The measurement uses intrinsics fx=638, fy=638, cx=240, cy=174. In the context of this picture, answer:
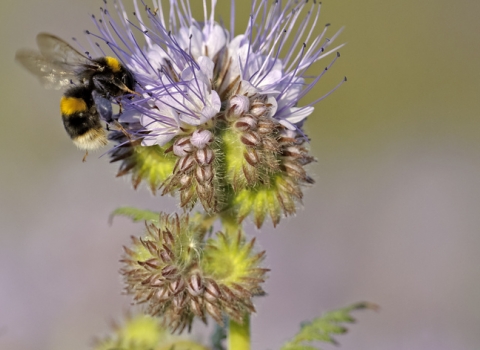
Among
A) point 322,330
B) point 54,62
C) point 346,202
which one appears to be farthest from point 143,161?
point 346,202

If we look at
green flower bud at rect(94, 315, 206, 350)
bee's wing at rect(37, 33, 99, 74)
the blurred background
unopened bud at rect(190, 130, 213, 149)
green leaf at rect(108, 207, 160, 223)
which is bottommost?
green flower bud at rect(94, 315, 206, 350)

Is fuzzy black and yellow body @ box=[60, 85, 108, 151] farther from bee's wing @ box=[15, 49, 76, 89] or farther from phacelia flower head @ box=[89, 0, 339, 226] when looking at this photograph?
phacelia flower head @ box=[89, 0, 339, 226]

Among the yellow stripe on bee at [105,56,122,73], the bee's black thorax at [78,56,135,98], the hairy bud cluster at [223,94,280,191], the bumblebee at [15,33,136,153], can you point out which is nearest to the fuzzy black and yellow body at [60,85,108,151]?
the bumblebee at [15,33,136,153]

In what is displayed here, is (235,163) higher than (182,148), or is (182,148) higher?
(235,163)

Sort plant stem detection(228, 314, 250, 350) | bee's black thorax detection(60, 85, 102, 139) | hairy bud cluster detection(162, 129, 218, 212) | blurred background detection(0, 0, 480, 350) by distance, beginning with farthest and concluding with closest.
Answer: blurred background detection(0, 0, 480, 350) → bee's black thorax detection(60, 85, 102, 139) → plant stem detection(228, 314, 250, 350) → hairy bud cluster detection(162, 129, 218, 212)

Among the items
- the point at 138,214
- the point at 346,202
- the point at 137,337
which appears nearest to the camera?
the point at 138,214

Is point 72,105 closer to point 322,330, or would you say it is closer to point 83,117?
point 83,117

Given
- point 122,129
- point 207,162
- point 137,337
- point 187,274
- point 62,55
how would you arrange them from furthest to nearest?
point 137,337
point 62,55
point 122,129
point 187,274
point 207,162
